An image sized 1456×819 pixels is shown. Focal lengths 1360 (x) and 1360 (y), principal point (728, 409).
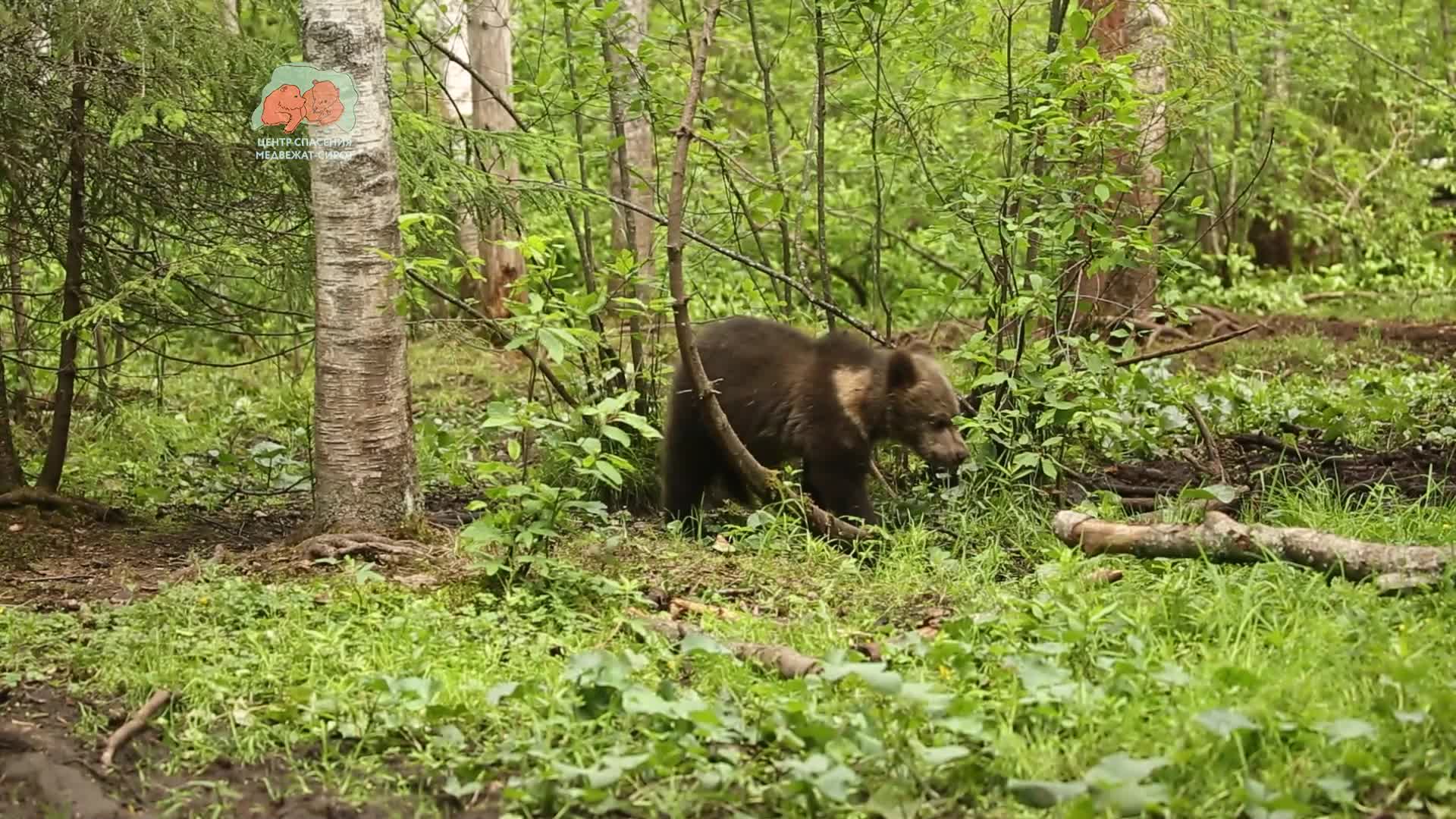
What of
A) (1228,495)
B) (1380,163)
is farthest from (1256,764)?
(1380,163)

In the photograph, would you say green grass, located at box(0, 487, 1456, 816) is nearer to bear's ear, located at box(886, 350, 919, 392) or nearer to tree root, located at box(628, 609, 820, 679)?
tree root, located at box(628, 609, 820, 679)

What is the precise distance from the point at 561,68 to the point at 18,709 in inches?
214

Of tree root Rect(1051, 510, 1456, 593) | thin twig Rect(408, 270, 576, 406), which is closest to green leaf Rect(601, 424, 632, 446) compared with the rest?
thin twig Rect(408, 270, 576, 406)

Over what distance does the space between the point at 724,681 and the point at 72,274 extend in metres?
4.28

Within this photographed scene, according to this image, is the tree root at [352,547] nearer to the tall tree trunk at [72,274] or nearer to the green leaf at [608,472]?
the green leaf at [608,472]

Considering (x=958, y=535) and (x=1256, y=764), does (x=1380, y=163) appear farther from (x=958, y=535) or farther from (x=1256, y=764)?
(x=1256, y=764)

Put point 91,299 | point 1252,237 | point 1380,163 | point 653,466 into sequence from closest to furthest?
1. point 91,299
2. point 653,466
3. point 1380,163
4. point 1252,237

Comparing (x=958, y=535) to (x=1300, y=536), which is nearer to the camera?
(x=1300, y=536)

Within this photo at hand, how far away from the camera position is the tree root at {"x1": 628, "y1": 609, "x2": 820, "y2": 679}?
14.6 feet

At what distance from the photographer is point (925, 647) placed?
15.2 ft

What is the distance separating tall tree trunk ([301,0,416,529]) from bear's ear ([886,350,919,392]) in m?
2.68

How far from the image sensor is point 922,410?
7.41m

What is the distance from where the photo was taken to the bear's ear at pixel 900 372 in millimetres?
7359

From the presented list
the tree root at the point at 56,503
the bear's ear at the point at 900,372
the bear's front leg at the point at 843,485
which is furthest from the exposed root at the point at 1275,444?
the tree root at the point at 56,503
